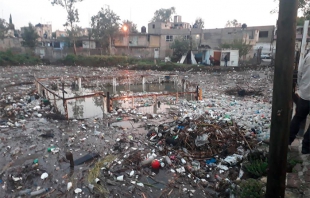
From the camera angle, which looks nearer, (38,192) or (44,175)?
(38,192)

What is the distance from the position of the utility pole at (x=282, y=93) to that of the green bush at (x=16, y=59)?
2454 cm

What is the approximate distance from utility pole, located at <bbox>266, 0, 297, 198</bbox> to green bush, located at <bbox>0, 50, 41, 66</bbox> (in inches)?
966

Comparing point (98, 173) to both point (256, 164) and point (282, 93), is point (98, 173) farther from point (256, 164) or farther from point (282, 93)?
point (282, 93)

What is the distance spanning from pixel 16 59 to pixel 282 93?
25.3m

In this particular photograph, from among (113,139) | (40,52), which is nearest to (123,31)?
(40,52)

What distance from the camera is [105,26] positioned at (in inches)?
1033

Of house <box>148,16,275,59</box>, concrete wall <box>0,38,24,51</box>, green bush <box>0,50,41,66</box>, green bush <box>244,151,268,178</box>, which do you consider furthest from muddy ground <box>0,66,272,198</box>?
concrete wall <box>0,38,24,51</box>

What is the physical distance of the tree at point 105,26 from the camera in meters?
26.1

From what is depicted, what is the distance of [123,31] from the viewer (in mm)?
27688

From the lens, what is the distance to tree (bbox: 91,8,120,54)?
2608 centimetres

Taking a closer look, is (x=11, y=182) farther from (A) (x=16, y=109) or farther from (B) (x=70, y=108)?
(B) (x=70, y=108)

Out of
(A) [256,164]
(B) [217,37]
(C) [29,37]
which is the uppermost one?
(B) [217,37]

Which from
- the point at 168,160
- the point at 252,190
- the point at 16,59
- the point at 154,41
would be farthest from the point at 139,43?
the point at 252,190

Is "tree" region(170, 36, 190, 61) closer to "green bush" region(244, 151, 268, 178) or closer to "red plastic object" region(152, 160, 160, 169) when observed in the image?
"red plastic object" region(152, 160, 160, 169)
